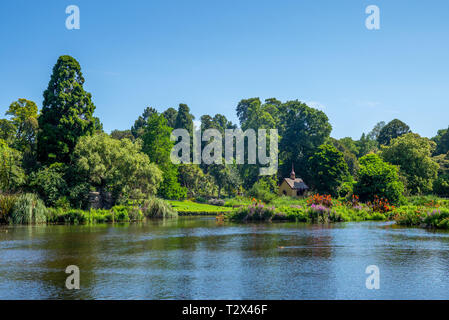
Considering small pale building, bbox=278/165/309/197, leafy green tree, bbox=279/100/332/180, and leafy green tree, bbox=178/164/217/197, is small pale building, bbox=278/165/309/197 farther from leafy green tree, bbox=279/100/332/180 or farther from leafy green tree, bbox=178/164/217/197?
leafy green tree, bbox=178/164/217/197

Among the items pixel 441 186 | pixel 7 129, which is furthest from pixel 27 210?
pixel 441 186

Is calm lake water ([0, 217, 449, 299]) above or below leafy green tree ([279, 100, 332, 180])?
below

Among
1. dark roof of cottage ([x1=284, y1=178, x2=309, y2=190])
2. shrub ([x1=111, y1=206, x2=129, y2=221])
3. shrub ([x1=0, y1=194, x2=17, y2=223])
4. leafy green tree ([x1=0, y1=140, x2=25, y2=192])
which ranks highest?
leafy green tree ([x1=0, y1=140, x2=25, y2=192])

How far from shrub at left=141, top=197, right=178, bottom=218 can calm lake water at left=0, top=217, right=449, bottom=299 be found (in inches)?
743

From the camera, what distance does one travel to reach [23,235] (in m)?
27.8

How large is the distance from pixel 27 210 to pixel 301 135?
61.5 metres

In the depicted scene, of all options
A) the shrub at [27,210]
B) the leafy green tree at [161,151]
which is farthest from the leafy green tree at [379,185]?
the shrub at [27,210]

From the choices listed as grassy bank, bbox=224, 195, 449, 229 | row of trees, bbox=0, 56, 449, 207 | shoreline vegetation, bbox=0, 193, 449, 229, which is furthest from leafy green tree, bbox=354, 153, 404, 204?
grassy bank, bbox=224, 195, 449, 229

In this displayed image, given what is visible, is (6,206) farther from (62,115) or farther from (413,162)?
(413,162)

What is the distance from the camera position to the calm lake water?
40.7 feet

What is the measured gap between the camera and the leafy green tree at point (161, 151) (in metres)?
64.9
